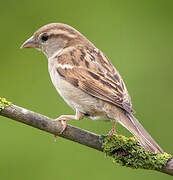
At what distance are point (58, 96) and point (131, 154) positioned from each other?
7.08 ft

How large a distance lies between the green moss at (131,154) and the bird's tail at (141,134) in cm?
6

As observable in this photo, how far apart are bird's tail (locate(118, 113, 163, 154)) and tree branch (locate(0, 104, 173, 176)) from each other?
158 millimetres

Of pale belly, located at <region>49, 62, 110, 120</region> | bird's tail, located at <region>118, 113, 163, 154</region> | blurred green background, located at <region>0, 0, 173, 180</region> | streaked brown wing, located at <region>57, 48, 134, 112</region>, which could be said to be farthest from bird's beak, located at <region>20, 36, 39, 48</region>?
bird's tail, located at <region>118, 113, 163, 154</region>

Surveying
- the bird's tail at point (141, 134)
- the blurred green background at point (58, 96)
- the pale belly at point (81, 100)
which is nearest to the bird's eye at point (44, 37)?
the pale belly at point (81, 100)

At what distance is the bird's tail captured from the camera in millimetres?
3562

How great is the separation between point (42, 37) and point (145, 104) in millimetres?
1493

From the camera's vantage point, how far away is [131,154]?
365cm

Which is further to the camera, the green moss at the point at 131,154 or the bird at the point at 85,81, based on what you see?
the bird at the point at 85,81

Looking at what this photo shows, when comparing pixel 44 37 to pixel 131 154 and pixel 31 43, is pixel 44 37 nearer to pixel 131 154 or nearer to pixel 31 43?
pixel 31 43

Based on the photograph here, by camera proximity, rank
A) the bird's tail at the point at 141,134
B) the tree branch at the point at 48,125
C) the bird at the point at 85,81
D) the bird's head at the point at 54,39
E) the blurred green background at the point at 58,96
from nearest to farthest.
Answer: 1. the tree branch at the point at 48,125
2. the bird's tail at the point at 141,134
3. the bird at the point at 85,81
4. the bird's head at the point at 54,39
5. the blurred green background at the point at 58,96

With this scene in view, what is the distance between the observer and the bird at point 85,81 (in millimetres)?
3967

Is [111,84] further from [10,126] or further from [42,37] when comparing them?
[10,126]

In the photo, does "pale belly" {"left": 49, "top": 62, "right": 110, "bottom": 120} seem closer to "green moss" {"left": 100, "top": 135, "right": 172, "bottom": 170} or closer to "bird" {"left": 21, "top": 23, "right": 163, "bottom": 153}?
"bird" {"left": 21, "top": 23, "right": 163, "bottom": 153}

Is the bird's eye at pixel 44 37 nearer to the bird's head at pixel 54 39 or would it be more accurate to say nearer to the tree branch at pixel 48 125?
the bird's head at pixel 54 39
